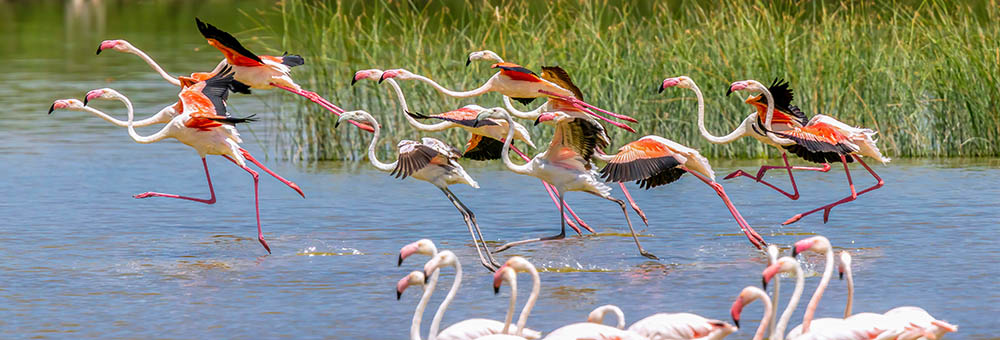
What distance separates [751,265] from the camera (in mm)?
9047

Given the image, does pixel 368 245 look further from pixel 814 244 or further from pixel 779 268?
pixel 779 268

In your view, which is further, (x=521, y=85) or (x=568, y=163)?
(x=521, y=85)

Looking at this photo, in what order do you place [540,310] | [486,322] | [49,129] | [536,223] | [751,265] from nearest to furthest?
[486,322]
[540,310]
[751,265]
[536,223]
[49,129]

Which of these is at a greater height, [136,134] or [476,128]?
[476,128]

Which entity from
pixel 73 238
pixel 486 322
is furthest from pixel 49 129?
pixel 486 322

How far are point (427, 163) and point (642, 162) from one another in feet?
4.64

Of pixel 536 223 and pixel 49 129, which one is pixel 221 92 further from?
pixel 49 129

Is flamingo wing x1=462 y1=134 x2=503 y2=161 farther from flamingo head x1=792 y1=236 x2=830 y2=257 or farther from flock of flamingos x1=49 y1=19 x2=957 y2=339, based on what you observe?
flamingo head x1=792 y1=236 x2=830 y2=257

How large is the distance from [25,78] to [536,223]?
13.9 metres

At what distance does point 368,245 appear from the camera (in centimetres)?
1002

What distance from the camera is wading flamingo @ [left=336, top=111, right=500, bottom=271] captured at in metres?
9.12

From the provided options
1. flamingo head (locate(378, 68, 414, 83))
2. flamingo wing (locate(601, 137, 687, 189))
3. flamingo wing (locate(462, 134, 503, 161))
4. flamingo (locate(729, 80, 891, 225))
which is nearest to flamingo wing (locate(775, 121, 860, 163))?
flamingo (locate(729, 80, 891, 225))

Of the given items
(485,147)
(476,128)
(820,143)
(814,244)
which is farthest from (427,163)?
(814,244)

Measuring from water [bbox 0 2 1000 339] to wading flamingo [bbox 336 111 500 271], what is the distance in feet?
0.90
